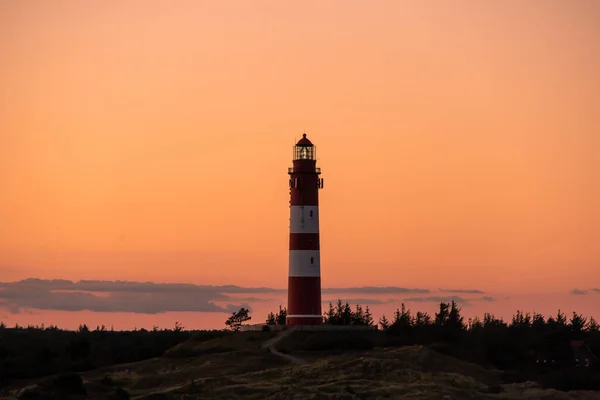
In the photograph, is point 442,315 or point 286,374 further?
point 442,315

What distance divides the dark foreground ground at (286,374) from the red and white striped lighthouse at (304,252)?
10.5ft

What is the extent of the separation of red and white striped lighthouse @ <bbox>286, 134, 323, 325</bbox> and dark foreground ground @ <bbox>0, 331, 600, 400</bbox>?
321 centimetres

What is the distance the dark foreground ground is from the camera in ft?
260

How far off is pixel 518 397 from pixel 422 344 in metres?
19.7

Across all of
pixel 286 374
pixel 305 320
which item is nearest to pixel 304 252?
pixel 305 320

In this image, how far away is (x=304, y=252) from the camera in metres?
102

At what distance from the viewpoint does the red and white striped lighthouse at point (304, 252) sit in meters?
102

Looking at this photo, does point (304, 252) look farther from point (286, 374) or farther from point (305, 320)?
point (286, 374)

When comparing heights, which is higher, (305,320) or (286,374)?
(305,320)

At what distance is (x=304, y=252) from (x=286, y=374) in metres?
18.4

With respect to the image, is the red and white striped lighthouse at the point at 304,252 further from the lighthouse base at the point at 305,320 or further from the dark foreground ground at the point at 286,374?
the dark foreground ground at the point at 286,374

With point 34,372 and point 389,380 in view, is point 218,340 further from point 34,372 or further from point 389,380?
point 389,380

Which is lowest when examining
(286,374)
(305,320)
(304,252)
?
(286,374)

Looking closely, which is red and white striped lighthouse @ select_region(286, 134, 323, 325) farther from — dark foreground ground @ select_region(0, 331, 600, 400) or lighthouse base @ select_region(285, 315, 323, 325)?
dark foreground ground @ select_region(0, 331, 600, 400)
